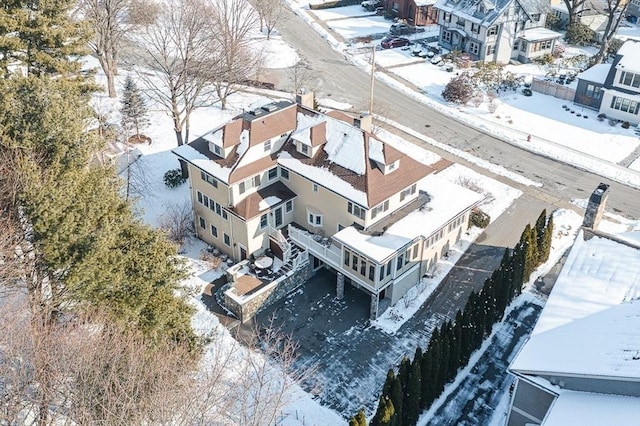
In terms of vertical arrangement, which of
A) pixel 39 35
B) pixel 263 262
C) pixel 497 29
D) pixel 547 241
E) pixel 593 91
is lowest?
pixel 263 262

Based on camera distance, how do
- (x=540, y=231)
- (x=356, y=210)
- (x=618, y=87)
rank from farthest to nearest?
1. (x=618, y=87)
2. (x=540, y=231)
3. (x=356, y=210)

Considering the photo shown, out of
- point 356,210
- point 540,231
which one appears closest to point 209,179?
point 356,210

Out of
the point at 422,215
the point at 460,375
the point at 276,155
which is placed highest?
the point at 276,155

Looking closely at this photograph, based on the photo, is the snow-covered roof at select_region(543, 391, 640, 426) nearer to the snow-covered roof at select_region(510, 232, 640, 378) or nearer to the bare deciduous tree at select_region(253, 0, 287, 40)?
the snow-covered roof at select_region(510, 232, 640, 378)

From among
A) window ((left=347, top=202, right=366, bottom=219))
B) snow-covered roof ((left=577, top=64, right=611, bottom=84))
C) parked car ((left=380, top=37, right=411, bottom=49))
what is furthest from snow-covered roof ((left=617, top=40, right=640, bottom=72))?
window ((left=347, top=202, right=366, bottom=219))

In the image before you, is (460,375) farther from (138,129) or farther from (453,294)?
(138,129)

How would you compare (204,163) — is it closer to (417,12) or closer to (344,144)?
(344,144)

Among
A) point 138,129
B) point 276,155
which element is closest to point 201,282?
point 276,155

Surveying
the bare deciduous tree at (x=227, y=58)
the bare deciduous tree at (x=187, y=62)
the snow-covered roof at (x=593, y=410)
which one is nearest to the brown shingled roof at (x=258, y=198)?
the bare deciduous tree at (x=187, y=62)
